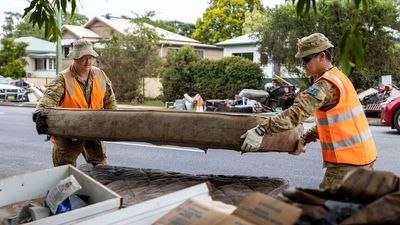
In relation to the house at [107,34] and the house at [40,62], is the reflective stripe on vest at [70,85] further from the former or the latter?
the house at [40,62]

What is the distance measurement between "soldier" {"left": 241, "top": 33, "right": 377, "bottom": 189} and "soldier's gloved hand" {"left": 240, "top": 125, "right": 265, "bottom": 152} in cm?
9

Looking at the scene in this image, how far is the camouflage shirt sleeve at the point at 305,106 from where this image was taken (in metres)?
3.40

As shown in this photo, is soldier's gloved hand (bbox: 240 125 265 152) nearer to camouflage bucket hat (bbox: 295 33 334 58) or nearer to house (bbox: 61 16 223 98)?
camouflage bucket hat (bbox: 295 33 334 58)

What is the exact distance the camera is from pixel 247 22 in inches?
1594

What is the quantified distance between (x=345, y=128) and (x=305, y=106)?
328 millimetres

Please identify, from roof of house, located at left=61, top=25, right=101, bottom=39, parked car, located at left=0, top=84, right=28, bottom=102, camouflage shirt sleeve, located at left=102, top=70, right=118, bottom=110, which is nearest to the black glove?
camouflage shirt sleeve, located at left=102, top=70, right=118, bottom=110

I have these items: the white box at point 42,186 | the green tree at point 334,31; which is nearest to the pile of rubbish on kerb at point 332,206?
the white box at point 42,186

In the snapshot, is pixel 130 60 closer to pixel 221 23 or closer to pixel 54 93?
pixel 54 93

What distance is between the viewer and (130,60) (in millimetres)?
25422

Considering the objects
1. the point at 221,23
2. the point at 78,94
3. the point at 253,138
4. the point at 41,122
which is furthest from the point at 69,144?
the point at 221,23

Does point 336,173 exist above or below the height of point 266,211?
below

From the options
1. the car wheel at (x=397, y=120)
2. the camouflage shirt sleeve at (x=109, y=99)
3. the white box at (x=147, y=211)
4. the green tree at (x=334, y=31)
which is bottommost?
the car wheel at (x=397, y=120)

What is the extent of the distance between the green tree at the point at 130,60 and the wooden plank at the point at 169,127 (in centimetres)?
2179

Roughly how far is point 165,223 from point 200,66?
22.3 m
